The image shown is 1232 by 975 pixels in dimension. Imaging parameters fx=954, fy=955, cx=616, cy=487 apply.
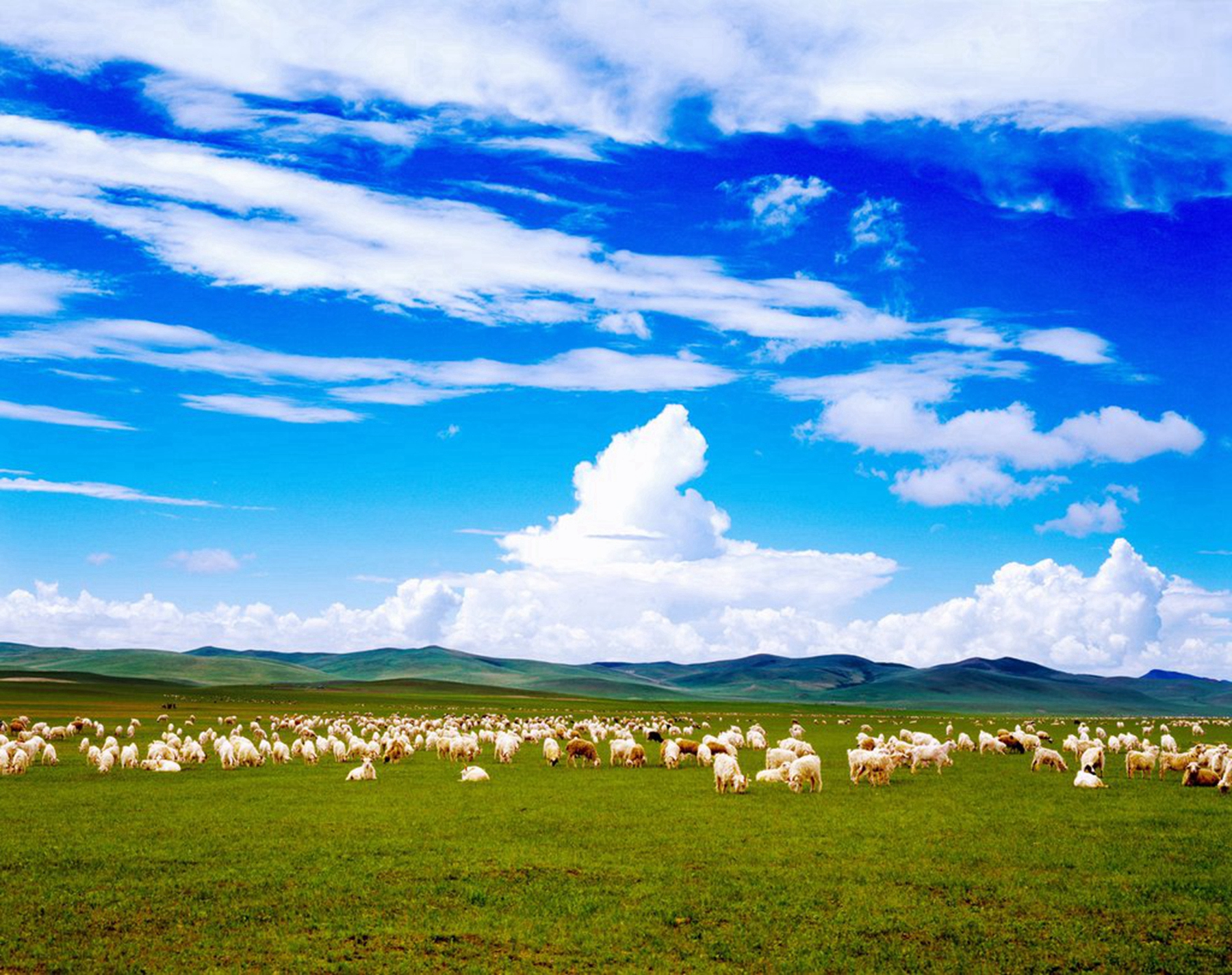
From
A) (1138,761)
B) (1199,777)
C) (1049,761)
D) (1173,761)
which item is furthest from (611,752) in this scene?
(1199,777)

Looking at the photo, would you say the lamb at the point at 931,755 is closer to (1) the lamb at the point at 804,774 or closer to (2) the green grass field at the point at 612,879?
(2) the green grass field at the point at 612,879

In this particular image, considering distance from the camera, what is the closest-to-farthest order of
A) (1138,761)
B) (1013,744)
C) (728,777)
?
(728,777), (1138,761), (1013,744)

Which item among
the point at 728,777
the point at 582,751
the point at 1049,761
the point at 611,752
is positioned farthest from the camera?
the point at 611,752

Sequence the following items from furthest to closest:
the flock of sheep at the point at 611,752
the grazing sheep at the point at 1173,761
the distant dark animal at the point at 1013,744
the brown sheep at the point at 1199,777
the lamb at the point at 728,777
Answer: the distant dark animal at the point at 1013,744, the grazing sheep at the point at 1173,761, the flock of sheep at the point at 611,752, the brown sheep at the point at 1199,777, the lamb at the point at 728,777

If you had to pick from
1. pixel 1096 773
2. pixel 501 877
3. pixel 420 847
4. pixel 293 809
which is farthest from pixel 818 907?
pixel 1096 773

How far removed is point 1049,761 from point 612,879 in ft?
104

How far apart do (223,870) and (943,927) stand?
545 inches

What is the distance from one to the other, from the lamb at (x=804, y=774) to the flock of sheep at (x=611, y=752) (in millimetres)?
35

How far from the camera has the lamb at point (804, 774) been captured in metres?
32.0

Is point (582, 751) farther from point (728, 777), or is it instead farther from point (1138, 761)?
point (1138, 761)

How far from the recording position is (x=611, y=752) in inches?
1761

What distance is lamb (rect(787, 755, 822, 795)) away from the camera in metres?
32.0

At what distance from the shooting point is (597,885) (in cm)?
1838

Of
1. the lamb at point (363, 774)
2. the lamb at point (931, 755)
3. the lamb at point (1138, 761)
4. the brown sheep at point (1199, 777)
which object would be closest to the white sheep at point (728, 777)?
the lamb at point (931, 755)
